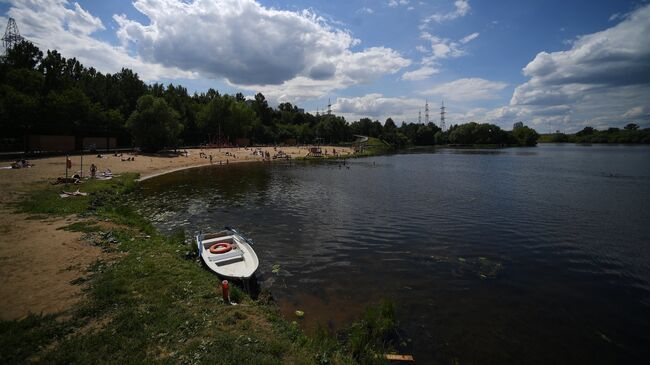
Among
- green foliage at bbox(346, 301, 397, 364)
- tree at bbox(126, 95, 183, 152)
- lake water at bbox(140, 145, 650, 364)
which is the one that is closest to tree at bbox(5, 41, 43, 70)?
tree at bbox(126, 95, 183, 152)

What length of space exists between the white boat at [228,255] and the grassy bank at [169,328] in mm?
658

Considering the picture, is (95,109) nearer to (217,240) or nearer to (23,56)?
(23,56)

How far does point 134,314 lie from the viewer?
1010 centimetres

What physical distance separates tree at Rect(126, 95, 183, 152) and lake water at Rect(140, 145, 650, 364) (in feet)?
142

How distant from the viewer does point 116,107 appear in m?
95.8

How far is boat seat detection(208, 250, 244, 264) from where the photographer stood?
50.7 feet

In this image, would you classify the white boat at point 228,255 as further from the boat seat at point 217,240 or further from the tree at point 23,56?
the tree at point 23,56

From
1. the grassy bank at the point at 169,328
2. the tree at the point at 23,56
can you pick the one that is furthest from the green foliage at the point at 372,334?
the tree at the point at 23,56

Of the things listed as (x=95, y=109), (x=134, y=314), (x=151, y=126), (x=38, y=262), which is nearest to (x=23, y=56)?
(x=95, y=109)

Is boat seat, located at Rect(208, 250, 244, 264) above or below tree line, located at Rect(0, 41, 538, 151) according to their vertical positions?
below

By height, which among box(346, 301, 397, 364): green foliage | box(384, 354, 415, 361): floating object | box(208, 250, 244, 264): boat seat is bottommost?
box(384, 354, 415, 361): floating object

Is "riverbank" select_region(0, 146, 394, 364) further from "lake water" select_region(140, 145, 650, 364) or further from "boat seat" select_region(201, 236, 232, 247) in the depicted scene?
"lake water" select_region(140, 145, 650, 364)

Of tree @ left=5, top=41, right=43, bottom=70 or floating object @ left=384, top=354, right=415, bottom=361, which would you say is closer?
floating object @ left=384, top=354, right=415, bottom=361

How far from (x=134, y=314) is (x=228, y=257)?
5.84 metres
